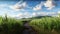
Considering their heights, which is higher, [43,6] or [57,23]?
[43,6]

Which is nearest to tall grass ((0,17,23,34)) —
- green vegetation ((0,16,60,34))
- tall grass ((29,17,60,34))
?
green vegetation ((0,16,60,34))

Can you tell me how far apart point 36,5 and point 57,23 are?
40cm

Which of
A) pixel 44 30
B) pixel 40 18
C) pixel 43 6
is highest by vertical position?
pixel 43 6

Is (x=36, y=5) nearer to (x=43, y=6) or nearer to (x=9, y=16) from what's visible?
(x=43, y=6)

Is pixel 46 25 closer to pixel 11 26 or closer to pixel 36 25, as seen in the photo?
pixel 36 25

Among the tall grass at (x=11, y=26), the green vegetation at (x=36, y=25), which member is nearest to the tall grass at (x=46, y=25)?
the green vegetation at (x=36, y=25)

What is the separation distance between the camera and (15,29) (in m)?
2.43

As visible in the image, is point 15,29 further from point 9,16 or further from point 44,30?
point 44,30

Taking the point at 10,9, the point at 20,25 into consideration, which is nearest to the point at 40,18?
the point at 20,25

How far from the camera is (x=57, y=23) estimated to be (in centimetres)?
244

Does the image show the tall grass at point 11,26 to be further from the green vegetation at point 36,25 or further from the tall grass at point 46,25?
the tall grass at point 46,25

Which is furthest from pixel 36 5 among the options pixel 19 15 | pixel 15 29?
pixel 15 29

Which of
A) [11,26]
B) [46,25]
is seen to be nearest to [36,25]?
[46,25]

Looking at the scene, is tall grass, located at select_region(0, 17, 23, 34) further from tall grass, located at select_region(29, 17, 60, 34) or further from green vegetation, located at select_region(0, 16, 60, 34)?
tall grass, located at select_region(29, 17, 60, 34)
